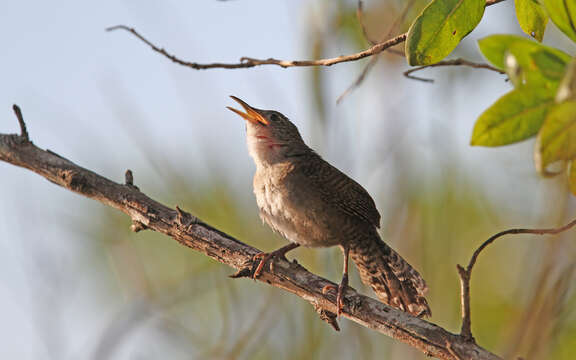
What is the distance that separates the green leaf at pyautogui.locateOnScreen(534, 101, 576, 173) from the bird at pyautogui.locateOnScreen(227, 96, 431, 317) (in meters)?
2.16

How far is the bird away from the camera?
370 centimetres

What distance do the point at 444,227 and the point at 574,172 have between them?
4.05 metres

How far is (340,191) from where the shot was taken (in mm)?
3809

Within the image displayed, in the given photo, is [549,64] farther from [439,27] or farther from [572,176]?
[439,27]

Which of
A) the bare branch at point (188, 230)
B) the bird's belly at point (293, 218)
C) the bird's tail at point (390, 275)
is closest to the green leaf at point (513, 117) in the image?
the bare branch at point (188, 230)

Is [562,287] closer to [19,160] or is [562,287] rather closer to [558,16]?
[558,16]

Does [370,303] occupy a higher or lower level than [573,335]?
lower

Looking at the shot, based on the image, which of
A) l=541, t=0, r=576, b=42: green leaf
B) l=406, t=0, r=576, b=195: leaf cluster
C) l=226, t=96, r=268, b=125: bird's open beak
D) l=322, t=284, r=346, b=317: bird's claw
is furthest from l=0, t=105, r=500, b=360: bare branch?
l=541, t=0, r=576, b=42: green leaf

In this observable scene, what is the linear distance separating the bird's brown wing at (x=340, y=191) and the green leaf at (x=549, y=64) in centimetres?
242

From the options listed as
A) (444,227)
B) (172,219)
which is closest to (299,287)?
(172,219)

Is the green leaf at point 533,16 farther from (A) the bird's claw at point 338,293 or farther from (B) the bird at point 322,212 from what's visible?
Answer: (B) the bird at point 322,212

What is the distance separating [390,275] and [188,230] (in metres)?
1.56

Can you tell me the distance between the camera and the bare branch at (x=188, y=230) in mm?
2938

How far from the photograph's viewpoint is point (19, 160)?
3.34m
